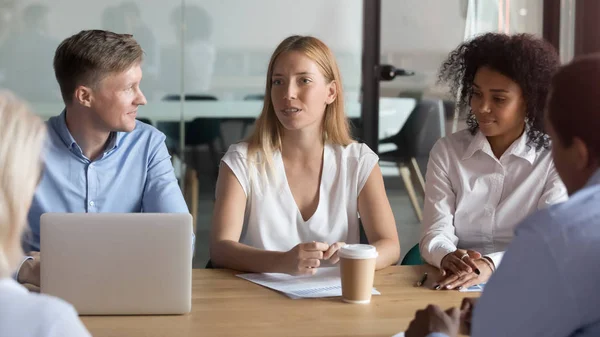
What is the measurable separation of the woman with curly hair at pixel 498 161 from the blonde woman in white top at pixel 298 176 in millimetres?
212

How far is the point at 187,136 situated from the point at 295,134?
1.87 m

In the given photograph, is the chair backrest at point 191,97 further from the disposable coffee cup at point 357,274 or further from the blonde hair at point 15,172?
the blonde hair at point 15,172

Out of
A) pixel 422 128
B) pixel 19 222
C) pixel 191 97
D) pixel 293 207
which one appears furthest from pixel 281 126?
pixel 422 128

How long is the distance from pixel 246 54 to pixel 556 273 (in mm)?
3316

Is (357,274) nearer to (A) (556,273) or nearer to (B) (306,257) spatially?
(B) (306,257)

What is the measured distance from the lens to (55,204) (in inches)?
89.4

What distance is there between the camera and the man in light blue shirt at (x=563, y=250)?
1.03m

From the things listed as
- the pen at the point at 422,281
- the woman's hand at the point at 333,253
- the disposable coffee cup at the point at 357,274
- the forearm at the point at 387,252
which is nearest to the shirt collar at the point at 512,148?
the forearm at the point at 387,252

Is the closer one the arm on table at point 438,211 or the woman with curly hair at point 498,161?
the arm on table at point 438,211

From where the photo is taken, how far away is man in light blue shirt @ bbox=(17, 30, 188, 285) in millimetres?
2273

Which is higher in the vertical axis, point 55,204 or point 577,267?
point 577,267

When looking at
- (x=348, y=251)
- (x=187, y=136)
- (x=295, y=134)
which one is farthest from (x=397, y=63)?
(x=348, y=251)

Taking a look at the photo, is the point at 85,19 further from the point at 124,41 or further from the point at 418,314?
the point at 418,314

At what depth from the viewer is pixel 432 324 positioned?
4.39 feet
